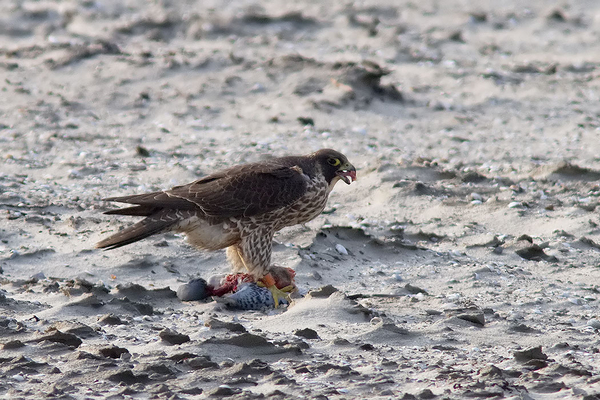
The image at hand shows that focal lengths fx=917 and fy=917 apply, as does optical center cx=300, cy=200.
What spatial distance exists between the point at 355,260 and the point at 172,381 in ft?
7.33

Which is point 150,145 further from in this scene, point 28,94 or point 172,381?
point 172,381

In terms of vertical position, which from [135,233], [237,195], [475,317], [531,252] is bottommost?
[531,252]

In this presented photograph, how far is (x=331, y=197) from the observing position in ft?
24.2

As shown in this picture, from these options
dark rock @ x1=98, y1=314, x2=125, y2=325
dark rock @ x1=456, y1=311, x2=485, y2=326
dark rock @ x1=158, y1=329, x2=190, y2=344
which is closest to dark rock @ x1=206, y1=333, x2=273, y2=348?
dark rock @ x1=158, y1=329, x2=190, y2=344

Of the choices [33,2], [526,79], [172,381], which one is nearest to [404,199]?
[172,381]

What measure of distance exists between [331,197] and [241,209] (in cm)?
205

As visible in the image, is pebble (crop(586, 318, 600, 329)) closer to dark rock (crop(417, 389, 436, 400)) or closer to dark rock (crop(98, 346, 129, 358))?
dark rock (crop(417, 389, 436, 400))

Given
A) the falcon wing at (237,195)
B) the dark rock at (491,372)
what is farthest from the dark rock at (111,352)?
the dark rock at (491,372)

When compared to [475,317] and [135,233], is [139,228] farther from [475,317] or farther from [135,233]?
[475,317]

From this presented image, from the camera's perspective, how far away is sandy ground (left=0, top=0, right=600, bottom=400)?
4.23 m

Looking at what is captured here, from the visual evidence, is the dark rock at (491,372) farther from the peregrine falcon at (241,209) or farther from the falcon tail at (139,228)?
the falcon tail at (139,228)

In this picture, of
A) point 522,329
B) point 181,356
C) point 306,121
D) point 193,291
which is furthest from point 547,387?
point 306,121

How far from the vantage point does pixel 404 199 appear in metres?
7.16

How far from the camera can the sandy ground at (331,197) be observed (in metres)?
4.23
